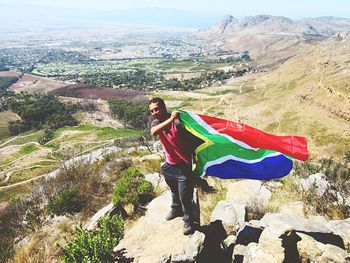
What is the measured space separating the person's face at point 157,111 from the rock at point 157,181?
568 centimetres

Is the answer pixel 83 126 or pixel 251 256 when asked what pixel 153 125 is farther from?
pixel 83 126

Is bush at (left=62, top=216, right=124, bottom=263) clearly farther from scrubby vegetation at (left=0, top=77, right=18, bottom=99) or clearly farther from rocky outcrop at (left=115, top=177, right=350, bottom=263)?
scrubby vegetation at (left=0, top=77, right=18, bottom=99)

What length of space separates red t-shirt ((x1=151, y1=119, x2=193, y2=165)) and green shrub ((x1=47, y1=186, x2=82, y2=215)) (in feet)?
16.9

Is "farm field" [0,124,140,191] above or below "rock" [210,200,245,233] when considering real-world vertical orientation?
below

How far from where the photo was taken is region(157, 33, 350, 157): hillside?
6426 cm

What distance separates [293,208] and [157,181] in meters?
5.56

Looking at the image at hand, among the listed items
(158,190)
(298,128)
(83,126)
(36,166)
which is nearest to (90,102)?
(83,126)

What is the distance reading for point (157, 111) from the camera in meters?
7.35

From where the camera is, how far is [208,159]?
320 inches

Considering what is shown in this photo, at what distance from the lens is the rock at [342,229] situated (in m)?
6.93

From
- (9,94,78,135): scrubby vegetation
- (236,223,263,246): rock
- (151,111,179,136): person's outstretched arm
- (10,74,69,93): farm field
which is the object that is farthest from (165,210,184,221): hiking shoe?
(10,74,69,93): farm field

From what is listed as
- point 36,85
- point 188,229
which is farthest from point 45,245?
point 36,85

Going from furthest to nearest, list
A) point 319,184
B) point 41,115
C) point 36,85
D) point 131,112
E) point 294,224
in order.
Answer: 1. point 36,85
2. point 41,115
3. point 131,112
4. point 319,184
5. point 294,224

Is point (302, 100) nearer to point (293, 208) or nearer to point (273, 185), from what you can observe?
point (273, 185)
